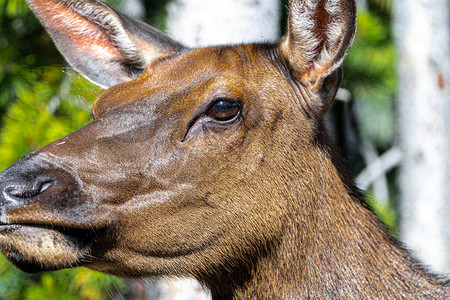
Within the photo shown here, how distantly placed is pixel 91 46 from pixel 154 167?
157cm

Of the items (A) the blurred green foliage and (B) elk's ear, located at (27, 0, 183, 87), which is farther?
(A) the blurred green foliage

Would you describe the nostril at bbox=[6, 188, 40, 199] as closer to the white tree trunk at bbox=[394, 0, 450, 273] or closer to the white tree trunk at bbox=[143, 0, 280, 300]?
the white tree trunk at bbox=[143, 0, 280, 300]

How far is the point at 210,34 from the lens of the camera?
16.2 feet

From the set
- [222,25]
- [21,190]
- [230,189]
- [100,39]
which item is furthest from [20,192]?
[222,25]

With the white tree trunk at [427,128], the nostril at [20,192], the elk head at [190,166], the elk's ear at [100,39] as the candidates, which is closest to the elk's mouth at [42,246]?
the elk head at [190,166]

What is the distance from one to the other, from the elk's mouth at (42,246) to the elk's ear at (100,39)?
1.62 meters

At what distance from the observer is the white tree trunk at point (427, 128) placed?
829 cm

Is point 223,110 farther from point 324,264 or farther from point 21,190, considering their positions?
point 21,190

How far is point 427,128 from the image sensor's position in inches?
332

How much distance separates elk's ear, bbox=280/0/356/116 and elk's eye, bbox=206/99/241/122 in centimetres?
43

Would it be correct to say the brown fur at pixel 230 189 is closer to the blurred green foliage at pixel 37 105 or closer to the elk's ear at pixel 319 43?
the elk's ear at pixel 319 43

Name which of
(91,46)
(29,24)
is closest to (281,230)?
(91,46)

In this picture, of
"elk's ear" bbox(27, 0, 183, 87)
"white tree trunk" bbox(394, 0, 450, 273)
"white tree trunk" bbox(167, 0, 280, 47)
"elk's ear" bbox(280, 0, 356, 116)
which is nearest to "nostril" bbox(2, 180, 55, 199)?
"elk's ear" bbox(280, 0, 356, 116)

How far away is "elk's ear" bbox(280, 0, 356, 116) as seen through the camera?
3.20 metres
